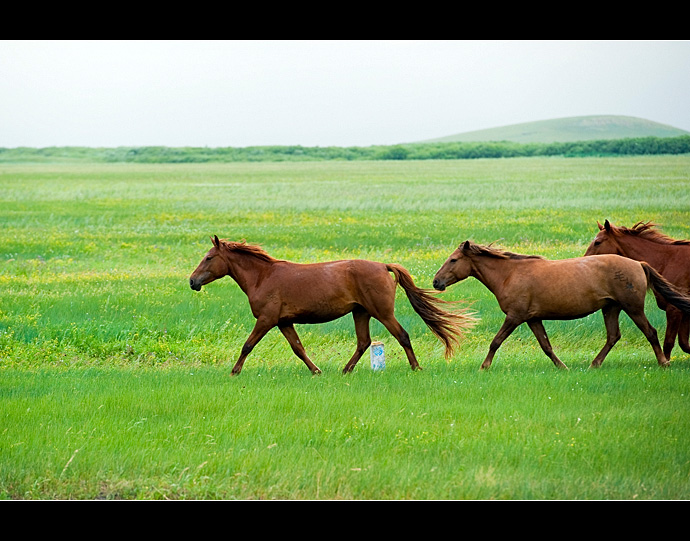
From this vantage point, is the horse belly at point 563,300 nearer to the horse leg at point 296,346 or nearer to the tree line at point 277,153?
the horse leg at point 296,346

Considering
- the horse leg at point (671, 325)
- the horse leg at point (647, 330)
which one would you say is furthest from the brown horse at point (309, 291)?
the horse leg at point (671, 325)

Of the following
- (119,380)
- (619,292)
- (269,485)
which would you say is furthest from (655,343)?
(119,380)

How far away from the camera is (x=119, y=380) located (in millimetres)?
10852

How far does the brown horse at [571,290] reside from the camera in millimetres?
11164

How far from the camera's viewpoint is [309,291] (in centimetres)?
1109

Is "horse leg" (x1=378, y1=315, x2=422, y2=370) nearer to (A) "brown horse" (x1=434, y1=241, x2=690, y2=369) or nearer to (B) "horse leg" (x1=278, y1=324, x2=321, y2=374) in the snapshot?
(A) "brown horse" (x1=434, y1=241, x2=690, y2=369)

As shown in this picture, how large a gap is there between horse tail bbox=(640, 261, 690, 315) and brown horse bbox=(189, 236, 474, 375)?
312 centimetres

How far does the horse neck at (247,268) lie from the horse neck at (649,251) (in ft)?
17.6

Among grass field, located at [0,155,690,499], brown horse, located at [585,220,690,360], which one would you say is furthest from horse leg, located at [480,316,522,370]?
brown horse, located at [585,220,690,360]

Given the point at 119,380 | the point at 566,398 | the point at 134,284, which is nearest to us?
the point at 566,398

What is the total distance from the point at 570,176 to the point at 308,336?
40772 mm

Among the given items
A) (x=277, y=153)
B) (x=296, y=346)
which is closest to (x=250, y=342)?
(x=296, y=346)

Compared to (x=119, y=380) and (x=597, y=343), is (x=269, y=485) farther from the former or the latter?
(x=597, y=343)

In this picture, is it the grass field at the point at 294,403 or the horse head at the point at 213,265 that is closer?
the grass field at the point at 294,403
